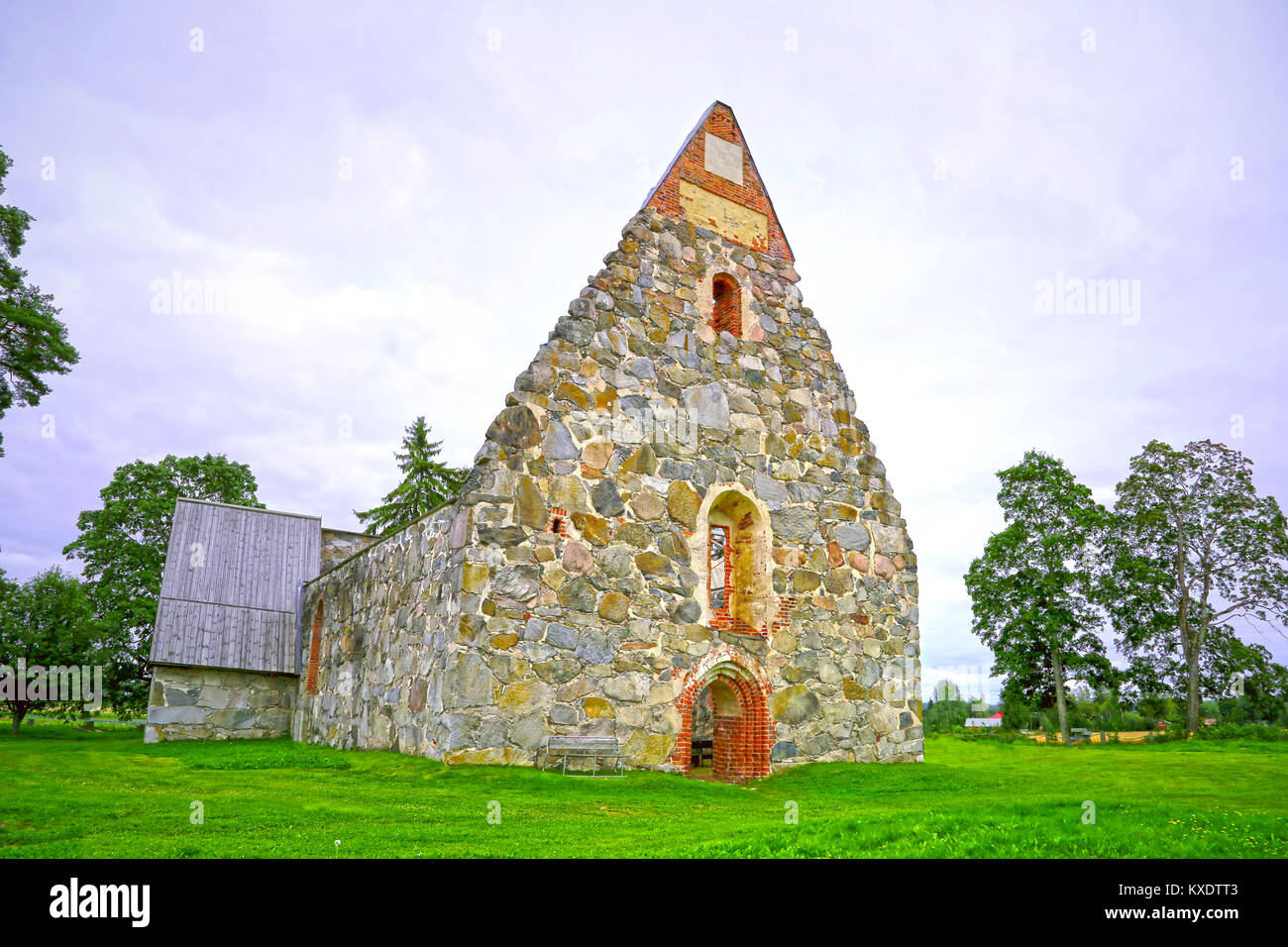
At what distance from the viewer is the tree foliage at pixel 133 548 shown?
25703mm

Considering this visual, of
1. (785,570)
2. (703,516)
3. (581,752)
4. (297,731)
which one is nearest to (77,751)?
(297,731)

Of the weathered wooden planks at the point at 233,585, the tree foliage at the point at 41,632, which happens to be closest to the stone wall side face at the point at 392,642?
the weathered wooden planks at the point at 233,585

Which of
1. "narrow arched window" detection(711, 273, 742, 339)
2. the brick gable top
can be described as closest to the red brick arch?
"narrow arched window" detection(711, 273, 742, 339)

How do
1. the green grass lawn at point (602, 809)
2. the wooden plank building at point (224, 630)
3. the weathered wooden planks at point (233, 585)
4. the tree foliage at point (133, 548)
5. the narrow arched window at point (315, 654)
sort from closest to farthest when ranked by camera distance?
the green grass lawn at point (602, 809) < the narrow arched window at point (315, 654) < the wooden plank building at point (224, 630) < the weathered wooden planks at point (233, 585) < the tree foliage at point (133, 548)

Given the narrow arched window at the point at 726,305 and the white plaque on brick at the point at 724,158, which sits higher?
the white plaque on brick at the point at 724,158

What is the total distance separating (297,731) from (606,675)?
10.3 m

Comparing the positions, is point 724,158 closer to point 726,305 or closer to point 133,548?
point 726,305

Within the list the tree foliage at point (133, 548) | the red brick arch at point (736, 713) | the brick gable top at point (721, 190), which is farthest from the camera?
the tree foliage at point (133, 548)

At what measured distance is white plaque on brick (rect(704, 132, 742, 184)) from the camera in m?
15.6

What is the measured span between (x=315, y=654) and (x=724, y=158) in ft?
44.1

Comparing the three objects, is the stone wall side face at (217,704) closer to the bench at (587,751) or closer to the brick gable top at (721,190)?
the bench at (587,751)

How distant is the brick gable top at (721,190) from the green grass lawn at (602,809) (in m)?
9.27
